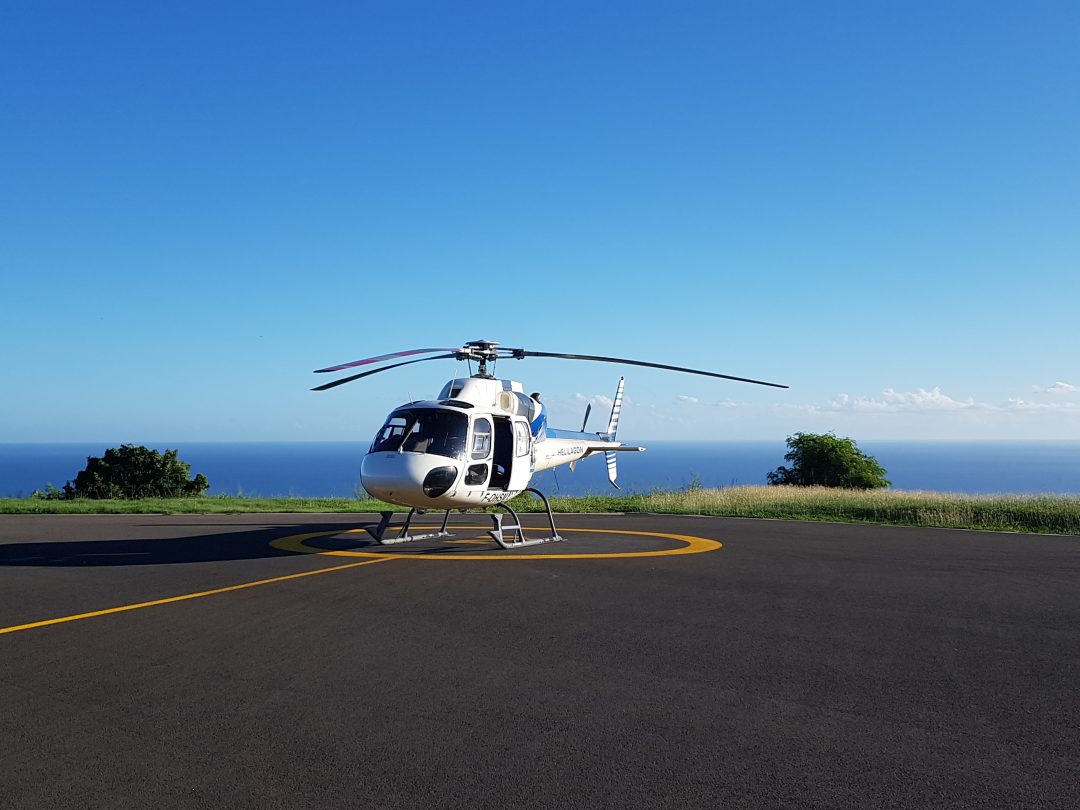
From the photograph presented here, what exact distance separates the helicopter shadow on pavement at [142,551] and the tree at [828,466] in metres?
38.8

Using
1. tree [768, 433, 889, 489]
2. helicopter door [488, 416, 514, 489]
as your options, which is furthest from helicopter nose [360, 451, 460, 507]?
tree [768, 433, 889, 489]

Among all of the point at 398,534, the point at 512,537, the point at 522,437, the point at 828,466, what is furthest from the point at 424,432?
the point at 828,466

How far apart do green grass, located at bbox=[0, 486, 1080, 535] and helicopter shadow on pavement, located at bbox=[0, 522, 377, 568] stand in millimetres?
7190

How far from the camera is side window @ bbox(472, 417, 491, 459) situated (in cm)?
1346

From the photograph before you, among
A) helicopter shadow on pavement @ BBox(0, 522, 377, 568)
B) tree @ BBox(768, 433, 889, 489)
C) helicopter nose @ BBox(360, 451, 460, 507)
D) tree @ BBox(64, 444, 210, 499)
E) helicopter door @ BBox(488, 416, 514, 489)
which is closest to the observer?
helicopter nose @ BBox(360, 451, 460, 507)

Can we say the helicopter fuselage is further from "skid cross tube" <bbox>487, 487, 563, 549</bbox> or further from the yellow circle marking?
the yellow circle marking

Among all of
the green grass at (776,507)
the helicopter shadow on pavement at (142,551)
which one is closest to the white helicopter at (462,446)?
the helicopter shadow on pavement at (142,551)

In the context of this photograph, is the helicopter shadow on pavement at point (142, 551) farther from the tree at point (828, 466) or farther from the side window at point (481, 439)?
the tree at point (828, 466)

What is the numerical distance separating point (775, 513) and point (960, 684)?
16679 millimetres

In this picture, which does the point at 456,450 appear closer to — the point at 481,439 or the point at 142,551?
the point at 481,439

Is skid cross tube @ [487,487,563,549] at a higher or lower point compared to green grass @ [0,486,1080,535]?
lower

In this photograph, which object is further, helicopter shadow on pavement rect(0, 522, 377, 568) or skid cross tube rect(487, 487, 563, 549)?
skid cross tube rect(487, 487, 563, 549)

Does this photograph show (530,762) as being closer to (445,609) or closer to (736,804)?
(736,804)

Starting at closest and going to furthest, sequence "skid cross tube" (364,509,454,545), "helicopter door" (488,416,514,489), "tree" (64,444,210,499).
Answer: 1. "helicopter door" (488,416,514,489)
2. "skid cross tube" (364,509,454,545)
3. "tree" (64,444,210,499)
